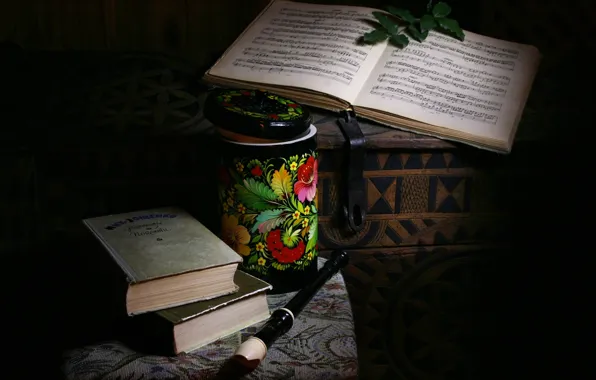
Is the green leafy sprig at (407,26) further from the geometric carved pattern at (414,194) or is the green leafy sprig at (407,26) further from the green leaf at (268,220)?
the green leaf at (268,220)

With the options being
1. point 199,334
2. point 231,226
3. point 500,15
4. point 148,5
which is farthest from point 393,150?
point 148,5

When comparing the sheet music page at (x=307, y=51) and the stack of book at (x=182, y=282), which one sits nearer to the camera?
the stack of book at (x=182, y=282)

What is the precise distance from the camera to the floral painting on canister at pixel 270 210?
3.24 ft

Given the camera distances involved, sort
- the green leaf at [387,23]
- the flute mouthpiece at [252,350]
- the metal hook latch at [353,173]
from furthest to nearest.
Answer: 1. the green leaf at [387,23]
2. the metal hook latch at [353,173]
3. the flute mouthpiece at [252,350]

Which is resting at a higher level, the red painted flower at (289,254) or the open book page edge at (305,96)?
the open book page edge at (305,96)

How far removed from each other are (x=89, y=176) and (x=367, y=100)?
0.44 metres

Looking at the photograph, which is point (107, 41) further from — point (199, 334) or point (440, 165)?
point (199, 334)

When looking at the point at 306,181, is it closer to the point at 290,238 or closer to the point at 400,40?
the point at 290,238

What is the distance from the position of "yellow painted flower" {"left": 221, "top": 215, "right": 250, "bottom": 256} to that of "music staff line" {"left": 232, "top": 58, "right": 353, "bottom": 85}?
37 cm

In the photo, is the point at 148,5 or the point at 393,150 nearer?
the point at 393,150

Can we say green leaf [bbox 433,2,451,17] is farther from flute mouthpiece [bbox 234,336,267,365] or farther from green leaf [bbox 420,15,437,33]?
flute mouthpiece [bbox 234,336,267,365]

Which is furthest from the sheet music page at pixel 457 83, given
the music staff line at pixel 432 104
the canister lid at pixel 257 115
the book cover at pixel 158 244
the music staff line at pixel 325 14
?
the book cover at pixel 158 244

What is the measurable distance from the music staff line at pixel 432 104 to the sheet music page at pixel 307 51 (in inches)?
1.8

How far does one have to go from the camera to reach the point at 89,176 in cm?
116
